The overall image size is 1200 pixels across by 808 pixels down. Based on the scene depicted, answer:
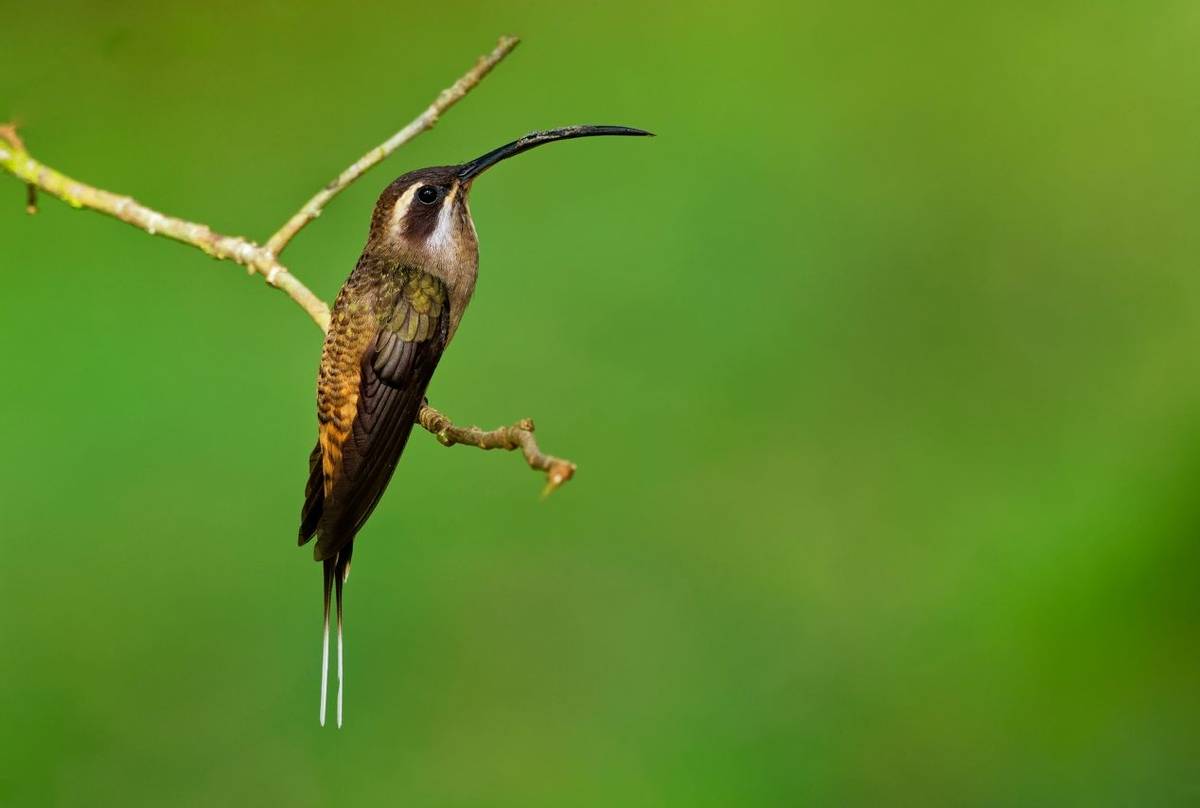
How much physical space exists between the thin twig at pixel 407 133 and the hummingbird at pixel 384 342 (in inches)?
4.4

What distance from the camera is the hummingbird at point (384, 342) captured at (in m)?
1.98

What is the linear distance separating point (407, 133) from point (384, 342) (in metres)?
0.32

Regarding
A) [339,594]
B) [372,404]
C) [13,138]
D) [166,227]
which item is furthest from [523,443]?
[13,138]

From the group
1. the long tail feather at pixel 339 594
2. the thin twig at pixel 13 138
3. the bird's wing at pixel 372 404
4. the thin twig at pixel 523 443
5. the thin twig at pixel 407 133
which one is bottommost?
the thin twig at pixel 523 443

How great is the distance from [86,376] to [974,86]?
3.48 m

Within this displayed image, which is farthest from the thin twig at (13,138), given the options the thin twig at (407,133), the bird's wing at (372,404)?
the bird's wing at (372,404)

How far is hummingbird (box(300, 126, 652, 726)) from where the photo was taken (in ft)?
6.49

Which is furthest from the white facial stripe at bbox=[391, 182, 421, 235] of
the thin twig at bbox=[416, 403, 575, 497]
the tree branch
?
the thin twig at bbox=[416, 403, 575, 497]

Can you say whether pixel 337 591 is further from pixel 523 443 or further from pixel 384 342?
pixel 523 443

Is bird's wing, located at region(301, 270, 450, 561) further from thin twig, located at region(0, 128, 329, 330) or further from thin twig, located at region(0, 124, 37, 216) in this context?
thin twig, located at region(0, 124, 37, 216)

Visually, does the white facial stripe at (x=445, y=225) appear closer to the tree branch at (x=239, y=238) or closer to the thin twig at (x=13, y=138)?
the tree branch at (x=239, y=238)

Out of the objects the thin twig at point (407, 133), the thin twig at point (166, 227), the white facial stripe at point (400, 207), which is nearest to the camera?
the thin twig at point (407, 133)

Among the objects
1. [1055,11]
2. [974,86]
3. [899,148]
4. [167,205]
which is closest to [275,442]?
[167,205]

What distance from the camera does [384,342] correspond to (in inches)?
80.8
